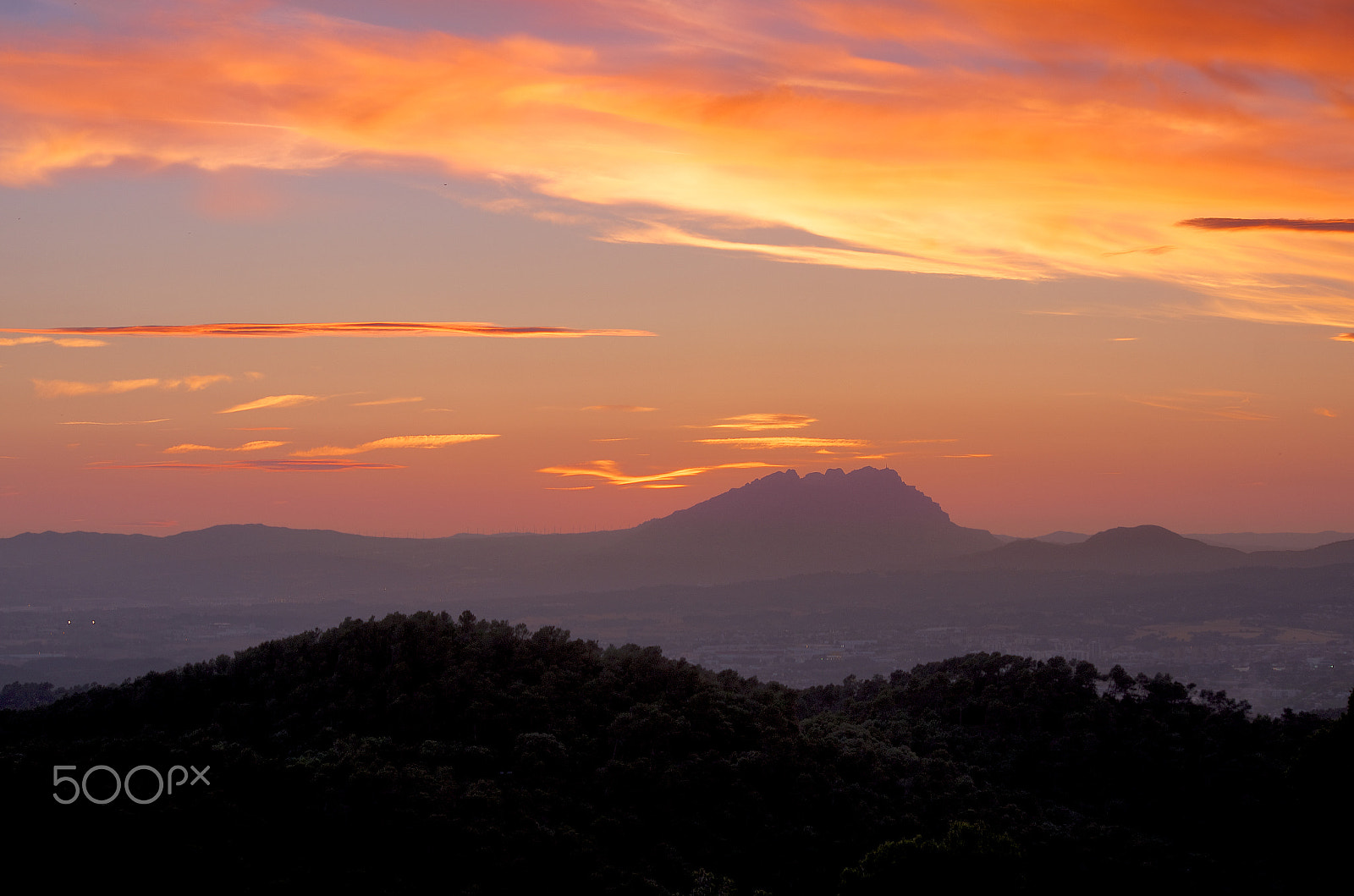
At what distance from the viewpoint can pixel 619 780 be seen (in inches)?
1735

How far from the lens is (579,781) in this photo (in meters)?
44.3

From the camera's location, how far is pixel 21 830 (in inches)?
1294

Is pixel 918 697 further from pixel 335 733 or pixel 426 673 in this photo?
pixel 335 733

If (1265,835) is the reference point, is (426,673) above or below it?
above

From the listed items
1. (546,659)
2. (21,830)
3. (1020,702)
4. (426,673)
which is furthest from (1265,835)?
(21,830)

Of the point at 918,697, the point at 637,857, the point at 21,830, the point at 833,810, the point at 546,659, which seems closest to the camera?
the point at 21,830

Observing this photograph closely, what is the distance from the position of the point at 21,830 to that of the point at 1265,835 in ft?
143

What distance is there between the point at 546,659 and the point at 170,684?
16989 millimetres

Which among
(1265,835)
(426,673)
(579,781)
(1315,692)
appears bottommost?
(1315,692)

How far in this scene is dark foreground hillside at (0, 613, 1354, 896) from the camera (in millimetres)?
34062

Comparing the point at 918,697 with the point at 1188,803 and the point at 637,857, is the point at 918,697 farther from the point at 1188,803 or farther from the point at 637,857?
the point at 637,857

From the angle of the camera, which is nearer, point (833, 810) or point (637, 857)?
point (637, 857)

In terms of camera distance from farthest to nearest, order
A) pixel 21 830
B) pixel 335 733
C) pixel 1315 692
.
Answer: pixel 1315 692 < pixel 335 733 < pixel 21 830

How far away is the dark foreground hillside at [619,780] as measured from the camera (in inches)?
1341
